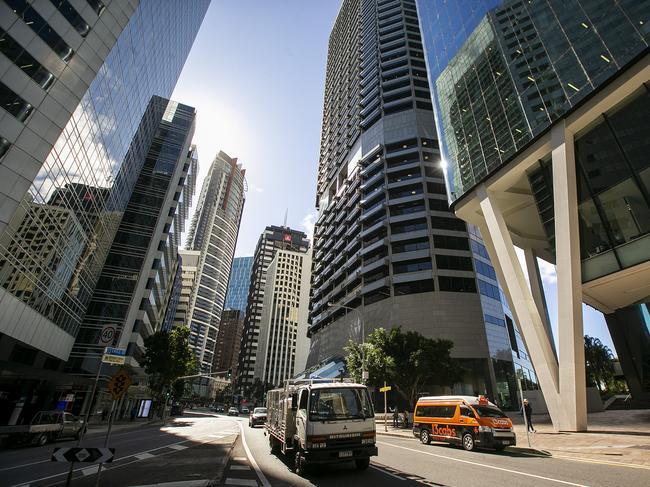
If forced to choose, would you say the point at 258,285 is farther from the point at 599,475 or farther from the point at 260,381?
the point at 599,475

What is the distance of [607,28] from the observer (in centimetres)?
A: 1980

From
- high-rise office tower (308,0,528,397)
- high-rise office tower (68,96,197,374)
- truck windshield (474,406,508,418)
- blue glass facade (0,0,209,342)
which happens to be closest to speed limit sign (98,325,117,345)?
blue glass facade (0,0,209,342)

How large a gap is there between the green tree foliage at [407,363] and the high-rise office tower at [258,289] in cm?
11135

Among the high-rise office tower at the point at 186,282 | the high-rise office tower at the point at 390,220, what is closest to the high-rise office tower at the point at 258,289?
the high-rise office tower at the point at 186,282

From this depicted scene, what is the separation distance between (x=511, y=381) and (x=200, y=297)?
156 meters

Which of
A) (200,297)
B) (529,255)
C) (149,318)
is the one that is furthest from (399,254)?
(200,297)

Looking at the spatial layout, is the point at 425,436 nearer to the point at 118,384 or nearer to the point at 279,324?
the point at 118,384

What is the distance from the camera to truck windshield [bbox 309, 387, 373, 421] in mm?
9391

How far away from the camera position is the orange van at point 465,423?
533 inches

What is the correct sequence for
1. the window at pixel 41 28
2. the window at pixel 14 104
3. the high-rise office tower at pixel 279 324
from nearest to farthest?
the window at pixel 14 104 < the window at pixel 41 28 < the high-rise office tower at pixel 279 324

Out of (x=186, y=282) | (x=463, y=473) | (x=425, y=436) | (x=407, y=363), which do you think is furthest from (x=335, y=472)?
(x=186, y=282)

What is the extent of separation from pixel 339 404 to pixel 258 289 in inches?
5943

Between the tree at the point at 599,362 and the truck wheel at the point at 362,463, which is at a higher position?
the tree at the point at 599,362

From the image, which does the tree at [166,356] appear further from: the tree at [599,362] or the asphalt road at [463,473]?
the tree at [599,362]
